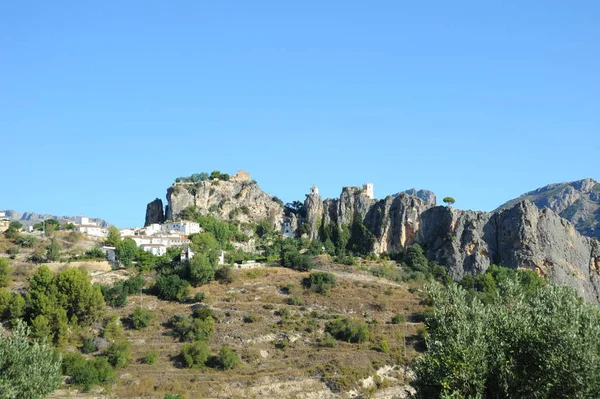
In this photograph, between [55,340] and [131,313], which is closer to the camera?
[55,340]

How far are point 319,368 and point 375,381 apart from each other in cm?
440

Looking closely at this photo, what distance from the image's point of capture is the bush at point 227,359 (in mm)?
58375

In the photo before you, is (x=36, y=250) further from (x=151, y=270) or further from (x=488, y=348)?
(x=488, y=348)

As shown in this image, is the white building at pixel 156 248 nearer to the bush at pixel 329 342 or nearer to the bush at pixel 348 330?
the bush at pixel 348 330

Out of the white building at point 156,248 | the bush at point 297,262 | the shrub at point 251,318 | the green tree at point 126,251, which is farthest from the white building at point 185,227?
the shrub at point 251,318

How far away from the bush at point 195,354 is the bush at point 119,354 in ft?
14.1

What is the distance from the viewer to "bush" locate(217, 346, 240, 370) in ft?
192

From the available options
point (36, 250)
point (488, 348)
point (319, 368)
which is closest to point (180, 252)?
point (36, 250)

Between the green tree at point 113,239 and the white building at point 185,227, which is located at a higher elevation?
the white building at point 185,227

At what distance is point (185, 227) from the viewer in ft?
320

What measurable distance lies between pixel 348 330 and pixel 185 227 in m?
38.0

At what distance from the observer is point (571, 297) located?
86.1 feet

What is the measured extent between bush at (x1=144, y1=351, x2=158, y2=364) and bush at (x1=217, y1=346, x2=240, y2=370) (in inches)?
192

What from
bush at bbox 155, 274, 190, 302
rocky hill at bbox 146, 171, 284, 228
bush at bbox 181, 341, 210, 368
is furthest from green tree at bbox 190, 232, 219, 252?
bush at bbox 181, 341, 210, 368
